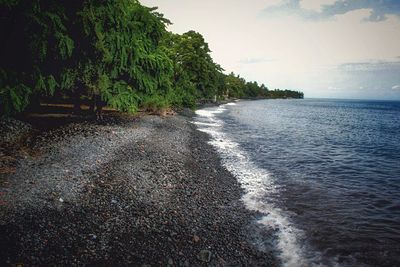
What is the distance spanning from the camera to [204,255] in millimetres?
6723

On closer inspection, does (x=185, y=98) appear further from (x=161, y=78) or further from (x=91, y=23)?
(x=91, y=23)

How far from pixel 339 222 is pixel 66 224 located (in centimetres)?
887

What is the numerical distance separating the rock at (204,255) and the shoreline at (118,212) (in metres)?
0.03

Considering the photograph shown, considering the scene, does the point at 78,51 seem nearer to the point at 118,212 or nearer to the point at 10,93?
the point at 10,93

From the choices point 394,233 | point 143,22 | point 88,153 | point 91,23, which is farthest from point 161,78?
point 394,233

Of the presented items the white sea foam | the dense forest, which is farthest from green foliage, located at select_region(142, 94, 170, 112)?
the white sea foam

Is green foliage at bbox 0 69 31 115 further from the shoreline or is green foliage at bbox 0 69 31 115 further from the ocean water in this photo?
the ocean water

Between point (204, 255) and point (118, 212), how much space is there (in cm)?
288

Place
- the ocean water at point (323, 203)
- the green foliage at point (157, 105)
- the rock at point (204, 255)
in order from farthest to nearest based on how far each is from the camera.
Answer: the green foliage at point (157, 105)
the ocean water at point (323, 203)
the rock at point (204, 255)

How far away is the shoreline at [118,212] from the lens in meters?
6.20

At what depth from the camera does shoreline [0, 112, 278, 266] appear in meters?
6.20

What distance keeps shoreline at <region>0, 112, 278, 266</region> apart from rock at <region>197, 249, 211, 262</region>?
3 centimetres

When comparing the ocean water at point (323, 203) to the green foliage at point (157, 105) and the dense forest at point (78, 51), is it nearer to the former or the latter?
the dense forest at point (78, 51)

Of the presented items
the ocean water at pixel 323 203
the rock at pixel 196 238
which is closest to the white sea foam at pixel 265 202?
the ocean water at pixel 323 203
